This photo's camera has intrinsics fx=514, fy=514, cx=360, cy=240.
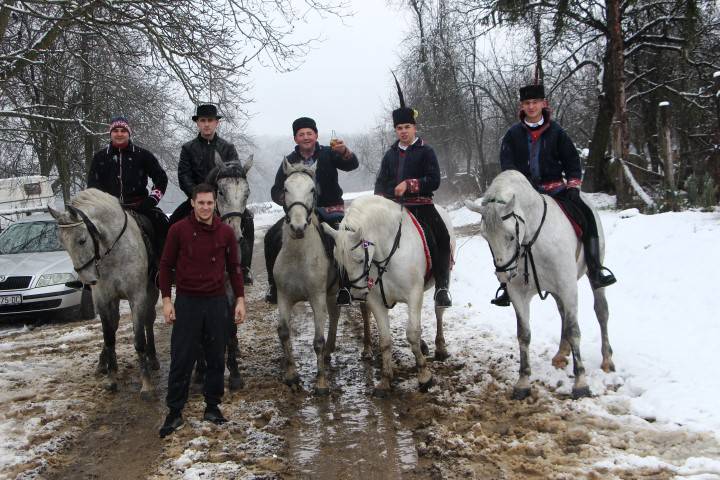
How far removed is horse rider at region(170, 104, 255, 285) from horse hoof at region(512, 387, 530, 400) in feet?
10.3

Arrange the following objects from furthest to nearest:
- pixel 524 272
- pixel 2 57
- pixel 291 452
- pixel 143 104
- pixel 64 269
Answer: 1. pixel 143 104
2. pixel 64 269
3. pixel 2 57
4. pixel 524 272
5. pixel 291 452

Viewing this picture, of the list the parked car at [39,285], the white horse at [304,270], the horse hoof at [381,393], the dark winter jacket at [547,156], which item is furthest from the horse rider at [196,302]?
the parked car at [39,285]

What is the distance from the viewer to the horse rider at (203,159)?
18.9 ft

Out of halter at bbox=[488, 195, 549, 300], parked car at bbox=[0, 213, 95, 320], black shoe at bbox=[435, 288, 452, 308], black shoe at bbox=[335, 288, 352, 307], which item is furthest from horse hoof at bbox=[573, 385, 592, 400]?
parked car at bbox=[0, 213, 95, 320]

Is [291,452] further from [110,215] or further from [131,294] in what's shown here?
[110,215]

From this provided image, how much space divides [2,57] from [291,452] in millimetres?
7719

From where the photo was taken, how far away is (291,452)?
12.8 ft

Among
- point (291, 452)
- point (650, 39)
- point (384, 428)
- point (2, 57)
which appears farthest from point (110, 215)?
point (650, 39)

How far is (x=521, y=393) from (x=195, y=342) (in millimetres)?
2918

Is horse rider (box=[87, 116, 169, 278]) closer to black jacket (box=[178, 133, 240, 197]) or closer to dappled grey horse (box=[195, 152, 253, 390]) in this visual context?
black jacket (box=[178, 133, 240, 197])

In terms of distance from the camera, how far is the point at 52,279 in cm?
904

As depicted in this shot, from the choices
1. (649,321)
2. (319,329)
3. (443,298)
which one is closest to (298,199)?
(319,329)

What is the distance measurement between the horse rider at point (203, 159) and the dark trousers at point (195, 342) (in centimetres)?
138

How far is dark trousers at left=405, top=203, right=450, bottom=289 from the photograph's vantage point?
5559mm
